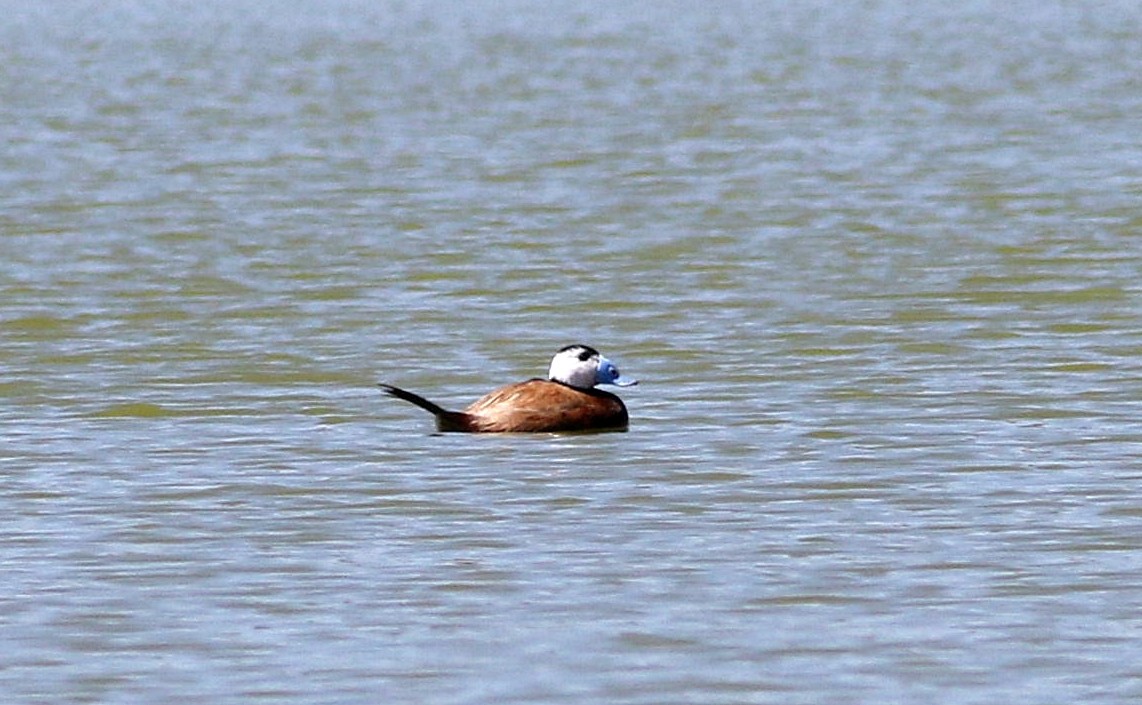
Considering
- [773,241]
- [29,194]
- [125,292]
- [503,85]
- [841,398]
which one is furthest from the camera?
[503,85]

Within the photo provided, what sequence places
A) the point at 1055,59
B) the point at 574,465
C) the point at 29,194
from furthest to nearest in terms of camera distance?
the point at 1055,59
the point at 29,194
the point at 574,465

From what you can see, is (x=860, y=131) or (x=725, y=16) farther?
(x=725, y=16)

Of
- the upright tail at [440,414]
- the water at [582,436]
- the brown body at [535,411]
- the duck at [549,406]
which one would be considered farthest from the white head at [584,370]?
the upright tail at [440,414]

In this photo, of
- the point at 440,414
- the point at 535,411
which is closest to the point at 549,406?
the point at 535,411

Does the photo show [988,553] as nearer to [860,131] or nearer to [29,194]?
[29,194]

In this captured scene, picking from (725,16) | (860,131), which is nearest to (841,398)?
(860,131)

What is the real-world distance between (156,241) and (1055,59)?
28.0m

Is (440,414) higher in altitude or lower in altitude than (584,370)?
lower

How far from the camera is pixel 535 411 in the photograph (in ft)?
47.2

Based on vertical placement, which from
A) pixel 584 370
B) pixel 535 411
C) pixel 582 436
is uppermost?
pixel 584 370

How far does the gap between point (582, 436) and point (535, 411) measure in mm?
245

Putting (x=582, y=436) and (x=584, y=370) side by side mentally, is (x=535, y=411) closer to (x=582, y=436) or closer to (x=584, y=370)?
(x=582, y=436)

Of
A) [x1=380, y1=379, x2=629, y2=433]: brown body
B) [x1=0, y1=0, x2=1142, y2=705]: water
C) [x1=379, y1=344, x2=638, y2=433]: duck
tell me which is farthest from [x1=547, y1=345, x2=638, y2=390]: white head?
[x1=0, y1=0, x2=1142, y2=705]: water

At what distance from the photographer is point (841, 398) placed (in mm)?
15000
